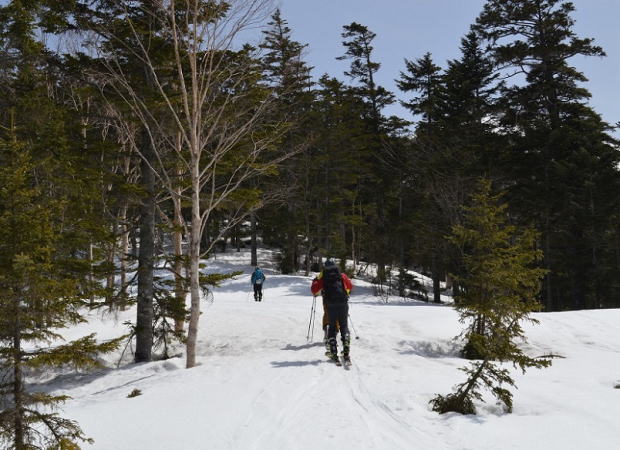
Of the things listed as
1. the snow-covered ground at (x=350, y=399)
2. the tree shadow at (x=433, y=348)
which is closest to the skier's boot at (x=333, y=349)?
the snow-covered ground at (x=350, y=399)

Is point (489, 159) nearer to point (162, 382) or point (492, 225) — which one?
point (492, 225)

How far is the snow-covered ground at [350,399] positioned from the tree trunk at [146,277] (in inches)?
28.1

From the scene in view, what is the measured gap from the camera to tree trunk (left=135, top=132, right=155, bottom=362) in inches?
441

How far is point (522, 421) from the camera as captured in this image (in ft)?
17.9

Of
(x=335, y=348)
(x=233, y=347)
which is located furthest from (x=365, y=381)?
(x=233, y=347)

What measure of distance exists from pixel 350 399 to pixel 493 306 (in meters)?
2.58

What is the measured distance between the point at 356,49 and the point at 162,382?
32.1 meters

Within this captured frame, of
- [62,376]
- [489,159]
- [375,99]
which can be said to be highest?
[375,99]

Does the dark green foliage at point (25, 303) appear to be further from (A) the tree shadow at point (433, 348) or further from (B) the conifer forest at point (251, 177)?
(A) the tree shadow at point (433, 348)

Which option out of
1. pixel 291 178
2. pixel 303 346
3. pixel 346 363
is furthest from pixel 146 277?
pixel 291 178

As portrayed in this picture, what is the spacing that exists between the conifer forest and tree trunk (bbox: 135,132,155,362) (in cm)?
4

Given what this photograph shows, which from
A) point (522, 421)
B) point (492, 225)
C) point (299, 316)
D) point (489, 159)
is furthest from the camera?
point (489, 159)

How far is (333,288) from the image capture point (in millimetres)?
8953

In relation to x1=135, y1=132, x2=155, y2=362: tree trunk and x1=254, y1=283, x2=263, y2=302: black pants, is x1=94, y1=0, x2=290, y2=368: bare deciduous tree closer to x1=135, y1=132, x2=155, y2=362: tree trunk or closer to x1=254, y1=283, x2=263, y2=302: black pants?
x1=135, y1=132, x2=155, y2=362: tree trunk
